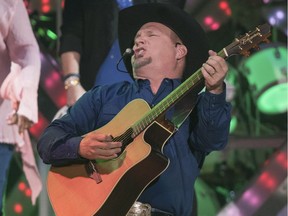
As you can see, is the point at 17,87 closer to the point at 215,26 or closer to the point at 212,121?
the point at 215,26

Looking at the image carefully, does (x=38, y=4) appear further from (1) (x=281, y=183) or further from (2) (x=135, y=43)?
(1) (x=281, y=183)

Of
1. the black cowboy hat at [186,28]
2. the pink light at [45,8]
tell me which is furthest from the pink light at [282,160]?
the pink light at [45,8]

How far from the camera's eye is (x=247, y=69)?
286 cm

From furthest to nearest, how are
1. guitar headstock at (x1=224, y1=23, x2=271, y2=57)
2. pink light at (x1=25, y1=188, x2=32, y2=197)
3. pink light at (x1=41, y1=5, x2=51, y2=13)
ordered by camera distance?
pink light at (x1=41, y1=5, x2=51, y2=13), pink light at (x1=25, y1=188, x2=32, y2=197), guitar headstock at (x1=224, y1=23, x2=271, y2=57)

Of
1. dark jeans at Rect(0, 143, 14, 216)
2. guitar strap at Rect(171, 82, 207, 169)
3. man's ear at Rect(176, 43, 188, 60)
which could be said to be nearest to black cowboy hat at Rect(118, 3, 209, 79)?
man's ear at Rect(176, 43, 188, 60)

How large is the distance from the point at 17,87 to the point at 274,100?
1.16 metres

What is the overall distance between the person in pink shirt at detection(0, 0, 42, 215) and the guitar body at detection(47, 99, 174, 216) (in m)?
0.75

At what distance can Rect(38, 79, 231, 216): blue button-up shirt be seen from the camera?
1686mm

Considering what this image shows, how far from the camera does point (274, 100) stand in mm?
2824

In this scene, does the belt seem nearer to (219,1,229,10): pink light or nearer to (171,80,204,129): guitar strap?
(171,80,204,129): guitar strap

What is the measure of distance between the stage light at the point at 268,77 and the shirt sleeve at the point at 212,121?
1159mm

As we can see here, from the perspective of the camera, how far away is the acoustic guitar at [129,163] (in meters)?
1.65

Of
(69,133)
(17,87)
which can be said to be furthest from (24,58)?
(69,133)

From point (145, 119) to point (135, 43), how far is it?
0.30 meters
